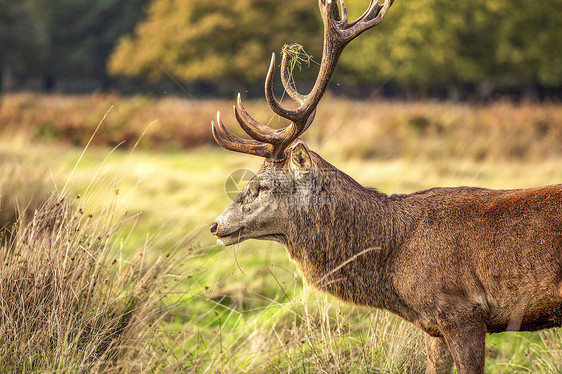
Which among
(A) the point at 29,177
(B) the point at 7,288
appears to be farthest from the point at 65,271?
(A) the point at 29,177

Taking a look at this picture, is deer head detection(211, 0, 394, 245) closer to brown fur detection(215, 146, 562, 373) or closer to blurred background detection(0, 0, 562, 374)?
brown fur detection(215, 146, 562, 373)

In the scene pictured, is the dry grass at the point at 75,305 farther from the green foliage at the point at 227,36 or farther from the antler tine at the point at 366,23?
the green foliage at the point at 227,36

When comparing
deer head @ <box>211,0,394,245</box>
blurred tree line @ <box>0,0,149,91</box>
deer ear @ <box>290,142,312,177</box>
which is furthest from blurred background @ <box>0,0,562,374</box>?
deer ear @ <box>290,142,312,177</box>

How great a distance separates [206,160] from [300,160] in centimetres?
1069

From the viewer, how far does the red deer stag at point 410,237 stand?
3.50 meters

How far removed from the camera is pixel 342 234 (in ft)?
13.0

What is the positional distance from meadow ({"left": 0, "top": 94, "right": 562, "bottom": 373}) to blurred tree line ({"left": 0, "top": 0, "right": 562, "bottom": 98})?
44.6 ft

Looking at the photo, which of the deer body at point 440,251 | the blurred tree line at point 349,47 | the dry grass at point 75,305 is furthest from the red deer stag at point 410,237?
the blurred tree line at point 349,47

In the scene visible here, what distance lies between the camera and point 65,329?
371 centimetres

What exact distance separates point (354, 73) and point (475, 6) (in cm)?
906

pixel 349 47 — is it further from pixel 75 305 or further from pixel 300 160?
pixel 75 305

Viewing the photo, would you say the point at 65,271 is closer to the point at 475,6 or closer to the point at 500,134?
the point at 500,134

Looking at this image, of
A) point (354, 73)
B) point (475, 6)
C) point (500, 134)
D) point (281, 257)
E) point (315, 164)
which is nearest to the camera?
point (315, 164)

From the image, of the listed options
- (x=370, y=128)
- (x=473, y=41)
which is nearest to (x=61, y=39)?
(x=473, y=41)
